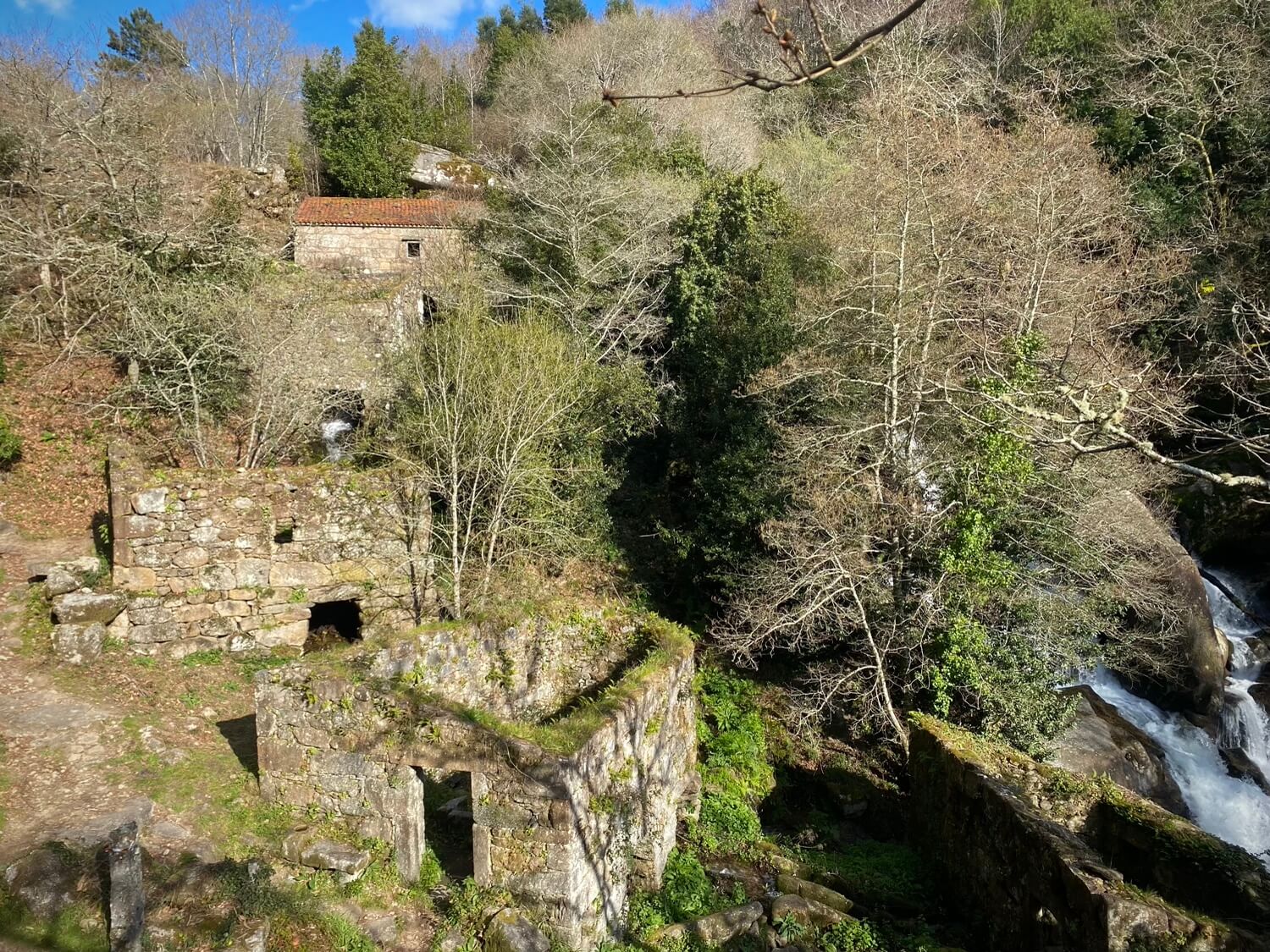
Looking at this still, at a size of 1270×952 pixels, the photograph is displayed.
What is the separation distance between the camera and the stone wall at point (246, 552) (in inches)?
443

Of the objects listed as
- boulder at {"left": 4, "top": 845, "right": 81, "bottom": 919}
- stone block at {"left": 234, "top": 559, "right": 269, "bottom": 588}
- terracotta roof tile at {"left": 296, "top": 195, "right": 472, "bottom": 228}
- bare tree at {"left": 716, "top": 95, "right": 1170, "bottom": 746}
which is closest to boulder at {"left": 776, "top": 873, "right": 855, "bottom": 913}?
bare tree at {"left": 716, "top": 95, "right": 1170, "bottom": 746}

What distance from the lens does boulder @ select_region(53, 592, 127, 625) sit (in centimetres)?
1060

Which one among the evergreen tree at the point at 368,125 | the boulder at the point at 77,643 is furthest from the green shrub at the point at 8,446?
the evergreen tree at the point at 368,125

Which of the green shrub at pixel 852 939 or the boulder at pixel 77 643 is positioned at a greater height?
the boulder at pixel 77 643

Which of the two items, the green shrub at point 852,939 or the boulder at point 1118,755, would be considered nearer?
the green shrub at point 852,939

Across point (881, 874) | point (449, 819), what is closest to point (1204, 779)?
point (881, 874)

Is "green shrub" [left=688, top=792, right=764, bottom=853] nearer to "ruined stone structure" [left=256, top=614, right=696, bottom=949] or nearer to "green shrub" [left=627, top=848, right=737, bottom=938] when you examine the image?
"ruined stone structure" [left=256, top=614, right=696, bottom=949]

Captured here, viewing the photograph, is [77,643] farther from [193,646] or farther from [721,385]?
[721,385]

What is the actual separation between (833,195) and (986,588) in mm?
10952

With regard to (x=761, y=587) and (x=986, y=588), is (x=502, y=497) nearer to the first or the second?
(x=761, y=587)

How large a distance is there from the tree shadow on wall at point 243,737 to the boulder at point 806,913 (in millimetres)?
5595

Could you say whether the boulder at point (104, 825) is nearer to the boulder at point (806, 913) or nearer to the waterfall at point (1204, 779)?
the boulder at point (806, 913)

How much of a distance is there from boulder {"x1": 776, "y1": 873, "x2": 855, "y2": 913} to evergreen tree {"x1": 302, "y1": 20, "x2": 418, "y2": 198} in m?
26.1

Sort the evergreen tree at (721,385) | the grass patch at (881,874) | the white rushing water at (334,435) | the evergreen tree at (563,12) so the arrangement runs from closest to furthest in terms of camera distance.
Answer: the grass patch at (881,874) < the evergreen tree at (721,385) < the white rushing water at (334,435) < the evergreen tree at (563,12)
